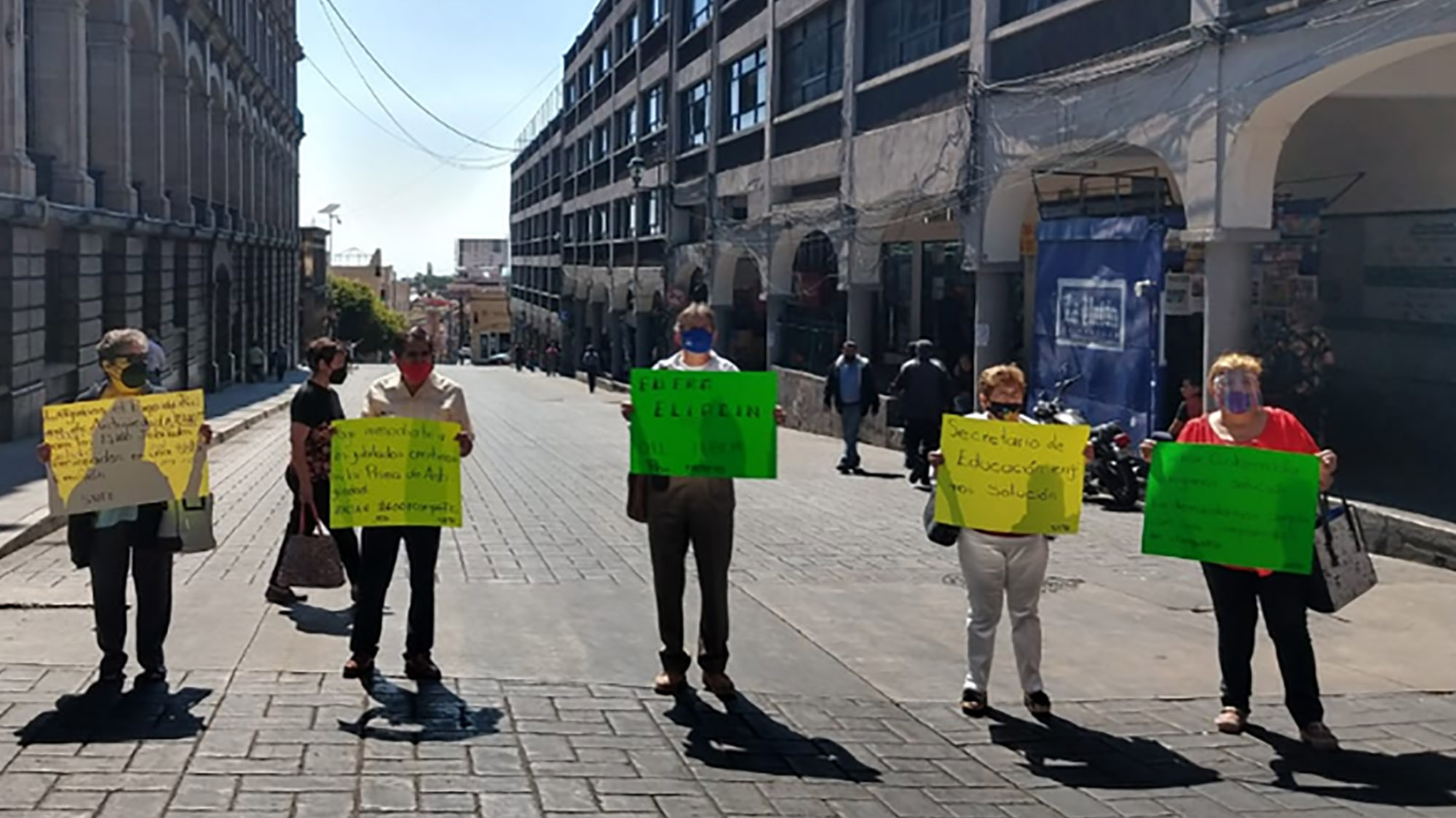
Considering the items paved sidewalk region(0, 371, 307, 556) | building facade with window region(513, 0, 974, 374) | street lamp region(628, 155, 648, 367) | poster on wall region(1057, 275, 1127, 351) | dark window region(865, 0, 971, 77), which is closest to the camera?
paved sidewalk region(0, 371, 307, 556)

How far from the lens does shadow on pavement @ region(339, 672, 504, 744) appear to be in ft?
22.0

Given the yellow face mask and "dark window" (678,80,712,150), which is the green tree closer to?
"dark window" (678,80,712,150)

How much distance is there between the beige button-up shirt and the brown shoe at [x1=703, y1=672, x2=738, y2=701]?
1678 millimetres

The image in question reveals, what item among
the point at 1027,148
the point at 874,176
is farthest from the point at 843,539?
the point at 874,176

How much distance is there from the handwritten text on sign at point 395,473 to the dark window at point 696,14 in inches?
1352

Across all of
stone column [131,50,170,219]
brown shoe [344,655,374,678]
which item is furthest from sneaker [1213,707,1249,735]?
stone column [131,50,170,219]

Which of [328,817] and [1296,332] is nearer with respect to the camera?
[328,817]

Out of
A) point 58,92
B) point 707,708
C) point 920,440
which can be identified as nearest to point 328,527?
point 707,708

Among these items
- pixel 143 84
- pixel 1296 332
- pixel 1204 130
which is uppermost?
pixel 143 84

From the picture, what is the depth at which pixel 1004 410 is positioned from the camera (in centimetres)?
760

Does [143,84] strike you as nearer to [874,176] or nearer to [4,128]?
[4,128]

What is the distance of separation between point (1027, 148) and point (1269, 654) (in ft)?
40.3

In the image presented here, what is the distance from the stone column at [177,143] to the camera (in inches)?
1470

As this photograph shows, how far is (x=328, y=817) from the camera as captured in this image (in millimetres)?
5531
